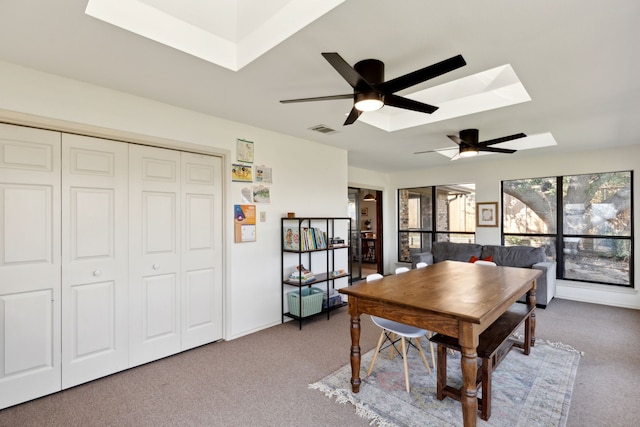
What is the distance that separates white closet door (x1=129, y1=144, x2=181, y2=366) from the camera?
2842 millimetres

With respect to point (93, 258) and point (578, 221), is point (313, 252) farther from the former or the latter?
point (578, 221)

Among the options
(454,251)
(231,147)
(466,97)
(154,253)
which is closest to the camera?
(154,253)

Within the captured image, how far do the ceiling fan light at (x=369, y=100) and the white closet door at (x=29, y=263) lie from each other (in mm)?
2310

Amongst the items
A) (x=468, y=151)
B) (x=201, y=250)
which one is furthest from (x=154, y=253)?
(x=468, y=151)

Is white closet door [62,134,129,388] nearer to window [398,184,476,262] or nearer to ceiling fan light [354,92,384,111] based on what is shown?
ceiling fan light [354,92,384,111]

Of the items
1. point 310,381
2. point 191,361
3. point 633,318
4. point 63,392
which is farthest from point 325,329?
point 633,318

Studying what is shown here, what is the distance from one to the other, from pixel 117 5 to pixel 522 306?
5.59 meters

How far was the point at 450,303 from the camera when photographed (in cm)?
201

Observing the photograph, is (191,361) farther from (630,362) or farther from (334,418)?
(630,362)

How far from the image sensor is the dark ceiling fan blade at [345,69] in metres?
1.67

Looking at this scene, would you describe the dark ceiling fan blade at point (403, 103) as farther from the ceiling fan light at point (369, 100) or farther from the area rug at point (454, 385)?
the area rug at point (454, 385)

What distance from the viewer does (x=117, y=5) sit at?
5.84 feet

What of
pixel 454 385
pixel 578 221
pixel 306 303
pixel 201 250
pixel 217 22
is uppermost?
pixel 217 22

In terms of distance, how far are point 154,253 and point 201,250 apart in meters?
0.46
